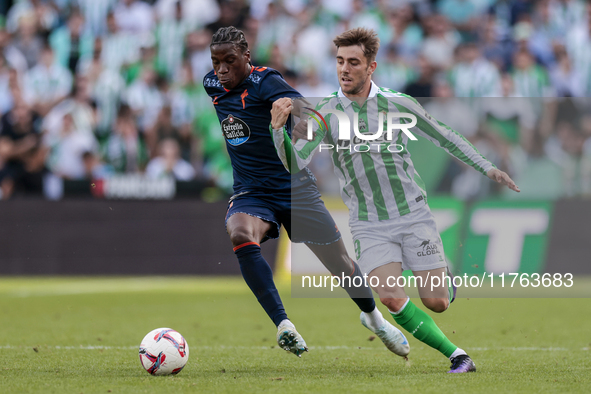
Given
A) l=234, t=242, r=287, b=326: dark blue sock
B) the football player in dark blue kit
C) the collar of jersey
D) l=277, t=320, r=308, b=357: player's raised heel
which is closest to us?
l=277, t=320, r=308, b=357: player's raised heel

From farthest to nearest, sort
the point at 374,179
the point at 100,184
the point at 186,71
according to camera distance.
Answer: the point at 186,71
the point at 100,184
the point at 374,179

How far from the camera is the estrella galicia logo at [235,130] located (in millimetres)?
5668

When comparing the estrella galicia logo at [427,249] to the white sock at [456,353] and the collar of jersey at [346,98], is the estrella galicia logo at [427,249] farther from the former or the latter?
the collar of jersey at [346,98]

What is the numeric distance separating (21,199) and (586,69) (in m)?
9.95

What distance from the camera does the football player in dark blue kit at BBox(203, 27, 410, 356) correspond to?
5512mm

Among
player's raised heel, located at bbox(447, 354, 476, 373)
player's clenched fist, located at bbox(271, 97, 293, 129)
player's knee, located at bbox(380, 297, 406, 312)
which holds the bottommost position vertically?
player's raised heel, located at bbox(447, 354, 476, 373)

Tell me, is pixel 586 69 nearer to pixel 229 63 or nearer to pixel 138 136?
pixel 138 136

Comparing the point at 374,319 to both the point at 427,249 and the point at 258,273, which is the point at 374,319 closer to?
the point at 427,249

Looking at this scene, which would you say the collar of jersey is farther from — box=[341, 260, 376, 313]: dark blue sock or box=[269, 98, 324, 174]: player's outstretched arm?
box=[341, 260, 376, 313]: dark blue sock

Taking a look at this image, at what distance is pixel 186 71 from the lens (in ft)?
45.4

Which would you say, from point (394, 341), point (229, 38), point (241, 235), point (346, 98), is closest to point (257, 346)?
point (394, 341)

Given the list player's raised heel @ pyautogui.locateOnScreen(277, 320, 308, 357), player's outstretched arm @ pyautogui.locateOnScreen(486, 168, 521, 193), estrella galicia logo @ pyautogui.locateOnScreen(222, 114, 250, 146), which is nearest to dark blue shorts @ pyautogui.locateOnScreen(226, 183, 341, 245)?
estrella galicia logo @ pyautogui.locateOnScreen(222, 114, 250, 146)

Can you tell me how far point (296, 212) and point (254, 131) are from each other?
2.16 ft

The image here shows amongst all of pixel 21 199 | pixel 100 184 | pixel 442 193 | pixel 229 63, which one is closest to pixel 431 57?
pixel 442 193
